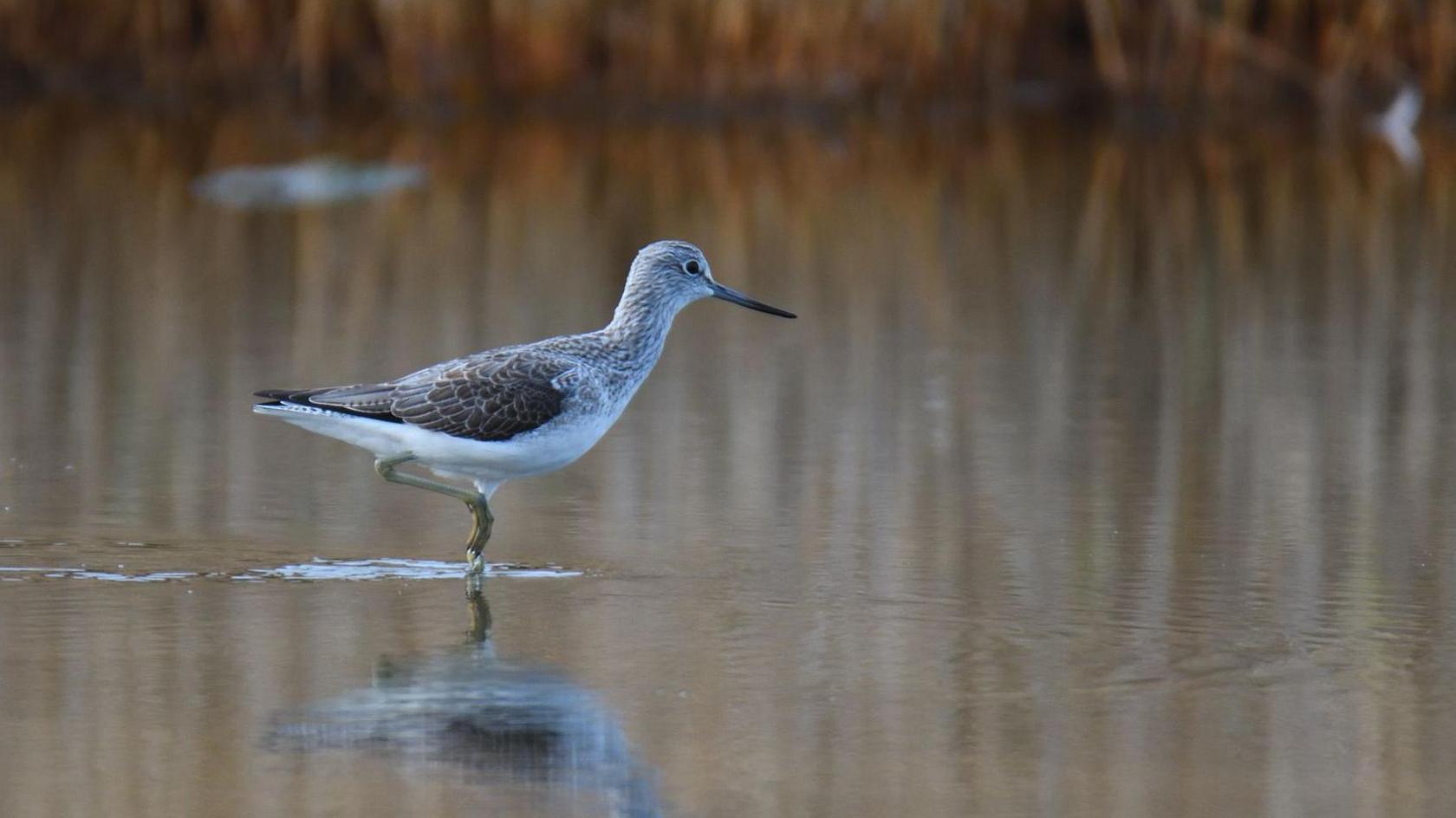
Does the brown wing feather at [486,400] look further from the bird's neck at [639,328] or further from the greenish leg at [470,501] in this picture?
the bird's neck at [639,328]

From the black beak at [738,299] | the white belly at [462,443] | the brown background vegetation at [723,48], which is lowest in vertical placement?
the white belly at [462,443]

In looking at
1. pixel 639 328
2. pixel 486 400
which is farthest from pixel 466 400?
pixel 639 328

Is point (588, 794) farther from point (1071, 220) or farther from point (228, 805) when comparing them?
point (1071, 220)

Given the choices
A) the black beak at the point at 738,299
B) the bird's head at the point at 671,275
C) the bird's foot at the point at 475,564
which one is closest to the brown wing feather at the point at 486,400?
the bird's foot at the point at 475,564

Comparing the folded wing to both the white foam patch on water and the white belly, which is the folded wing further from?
the white foam patch on water

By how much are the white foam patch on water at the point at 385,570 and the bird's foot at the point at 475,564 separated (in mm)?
18

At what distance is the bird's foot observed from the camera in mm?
6375

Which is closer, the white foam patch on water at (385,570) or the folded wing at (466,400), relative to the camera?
the white foam patch on water at (385,570)

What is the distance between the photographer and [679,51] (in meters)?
18.4

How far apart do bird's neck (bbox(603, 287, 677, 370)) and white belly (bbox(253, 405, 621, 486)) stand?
434 mm

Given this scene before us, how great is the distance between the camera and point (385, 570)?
21.0ft

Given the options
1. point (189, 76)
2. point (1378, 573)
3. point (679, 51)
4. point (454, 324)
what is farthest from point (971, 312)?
point (189, 76)

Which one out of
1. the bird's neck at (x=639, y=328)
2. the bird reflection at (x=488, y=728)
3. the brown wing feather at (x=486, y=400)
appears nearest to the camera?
the bird reflection at (x=488, y=728)

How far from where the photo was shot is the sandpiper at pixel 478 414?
6.45 meters
